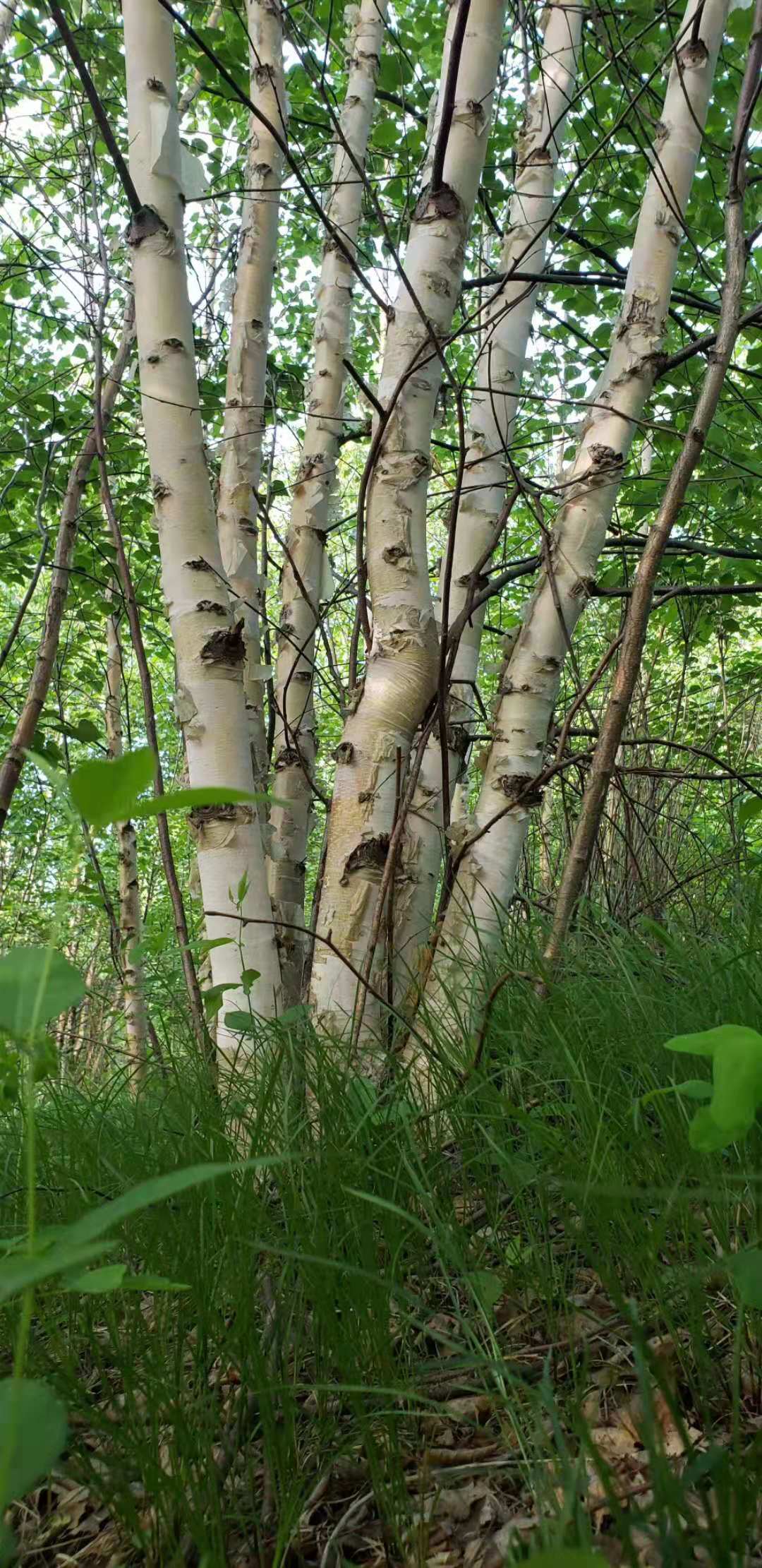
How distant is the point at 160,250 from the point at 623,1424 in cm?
200

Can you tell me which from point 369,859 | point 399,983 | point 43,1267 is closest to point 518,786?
point 369,859

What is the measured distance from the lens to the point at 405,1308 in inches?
39.4

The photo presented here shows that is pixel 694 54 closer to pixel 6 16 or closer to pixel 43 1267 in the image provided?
pixel 6 16

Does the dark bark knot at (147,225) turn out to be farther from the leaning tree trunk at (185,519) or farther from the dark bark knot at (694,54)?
the dark bark knot at (694,54)

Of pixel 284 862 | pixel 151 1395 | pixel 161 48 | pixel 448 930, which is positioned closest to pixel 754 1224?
pixel 151 1395

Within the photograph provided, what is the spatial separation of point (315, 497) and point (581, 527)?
3.67ft

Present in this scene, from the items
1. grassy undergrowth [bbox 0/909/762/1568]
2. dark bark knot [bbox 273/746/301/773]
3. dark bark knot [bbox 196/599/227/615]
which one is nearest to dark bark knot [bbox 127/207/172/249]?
dark bark knot [bbox 196/599/227/615]

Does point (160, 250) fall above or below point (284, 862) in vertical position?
above

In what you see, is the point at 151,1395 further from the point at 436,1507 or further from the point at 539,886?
the point at 539,886

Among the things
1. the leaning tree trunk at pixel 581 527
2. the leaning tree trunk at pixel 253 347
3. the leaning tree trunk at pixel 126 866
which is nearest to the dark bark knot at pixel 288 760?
the leaning tree trunk at pixel 253 347

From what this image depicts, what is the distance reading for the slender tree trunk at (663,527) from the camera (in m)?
1.42

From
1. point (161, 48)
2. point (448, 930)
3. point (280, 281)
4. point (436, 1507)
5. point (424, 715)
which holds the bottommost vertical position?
point (436, 1507)

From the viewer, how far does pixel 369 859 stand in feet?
5.80

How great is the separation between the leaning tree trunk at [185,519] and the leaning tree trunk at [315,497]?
28.8 inches
